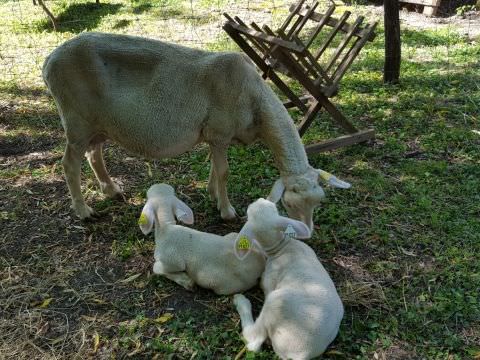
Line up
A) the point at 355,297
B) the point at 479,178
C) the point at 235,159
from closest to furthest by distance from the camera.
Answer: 1. the point at 355,297
2. the point at 479,178
3. the point at 235,159

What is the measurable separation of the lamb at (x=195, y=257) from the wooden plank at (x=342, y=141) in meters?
2.22

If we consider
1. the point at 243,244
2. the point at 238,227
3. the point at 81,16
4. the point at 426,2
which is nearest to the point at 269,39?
the point at 238,227

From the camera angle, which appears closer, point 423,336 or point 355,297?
point 423,336

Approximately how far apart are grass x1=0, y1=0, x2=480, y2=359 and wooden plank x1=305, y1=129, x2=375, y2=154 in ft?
0.35

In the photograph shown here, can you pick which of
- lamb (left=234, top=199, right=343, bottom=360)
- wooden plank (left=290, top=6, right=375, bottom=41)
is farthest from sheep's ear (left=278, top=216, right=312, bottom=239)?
wooden plank (left=290, top=6, right=375, bottom=41)

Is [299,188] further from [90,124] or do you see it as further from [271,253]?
[90,124]

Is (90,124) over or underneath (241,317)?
over

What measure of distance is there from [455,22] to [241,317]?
944cm

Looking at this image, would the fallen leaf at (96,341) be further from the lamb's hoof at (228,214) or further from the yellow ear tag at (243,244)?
the lamb's hoof at (228,214)

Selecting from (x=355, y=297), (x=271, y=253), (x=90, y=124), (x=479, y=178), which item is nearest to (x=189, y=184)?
(x=90, y=124)

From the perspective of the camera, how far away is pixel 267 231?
3279mm

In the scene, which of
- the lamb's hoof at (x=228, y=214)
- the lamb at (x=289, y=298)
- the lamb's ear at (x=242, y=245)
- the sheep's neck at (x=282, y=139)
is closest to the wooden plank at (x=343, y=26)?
the sheep's neck at (x=282, y=139)

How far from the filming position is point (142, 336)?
3.15 m

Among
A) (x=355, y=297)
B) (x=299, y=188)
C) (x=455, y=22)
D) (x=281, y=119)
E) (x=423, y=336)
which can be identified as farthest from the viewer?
(x=455, y=22)
